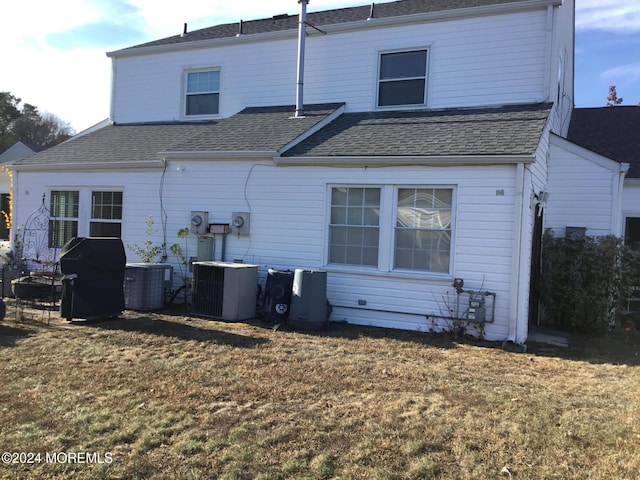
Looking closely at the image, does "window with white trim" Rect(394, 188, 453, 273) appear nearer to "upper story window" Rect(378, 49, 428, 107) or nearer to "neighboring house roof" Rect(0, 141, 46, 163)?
"upper story window" Rect(378, 49, 428, 107)

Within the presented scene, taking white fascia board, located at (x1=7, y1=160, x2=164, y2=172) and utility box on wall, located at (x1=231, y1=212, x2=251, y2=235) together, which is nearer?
utility box on wall, located at (x1=231, y1=212, x2=251, y2=235)

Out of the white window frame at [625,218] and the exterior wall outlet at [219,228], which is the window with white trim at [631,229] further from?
the exterior wall outlet at [219,228]

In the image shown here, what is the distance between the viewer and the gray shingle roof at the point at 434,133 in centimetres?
841

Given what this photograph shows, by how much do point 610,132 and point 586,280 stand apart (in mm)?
5907

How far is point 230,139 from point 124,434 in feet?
24.7

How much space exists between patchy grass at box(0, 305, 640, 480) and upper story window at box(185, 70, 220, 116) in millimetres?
7626

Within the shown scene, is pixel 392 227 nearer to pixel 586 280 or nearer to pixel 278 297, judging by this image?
pixel 278 297

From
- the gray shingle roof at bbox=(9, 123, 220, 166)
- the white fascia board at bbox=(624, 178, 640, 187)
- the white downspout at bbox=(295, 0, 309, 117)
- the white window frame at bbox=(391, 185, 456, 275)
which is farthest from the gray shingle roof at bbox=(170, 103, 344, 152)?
the white fascia board at bbox=(624, 178, 640, 187)

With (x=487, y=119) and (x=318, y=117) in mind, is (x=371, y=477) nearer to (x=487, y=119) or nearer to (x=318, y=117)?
(x=487, y=119)

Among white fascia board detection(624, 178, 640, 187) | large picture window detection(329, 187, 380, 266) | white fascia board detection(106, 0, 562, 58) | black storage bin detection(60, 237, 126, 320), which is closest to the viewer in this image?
black storage bin detection(60, 237, 126, 320)

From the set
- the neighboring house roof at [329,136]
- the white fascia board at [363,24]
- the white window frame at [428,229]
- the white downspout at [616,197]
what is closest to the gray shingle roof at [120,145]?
the neighboring house roof at [329,136]

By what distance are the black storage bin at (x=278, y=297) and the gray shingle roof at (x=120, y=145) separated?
423 centimetres

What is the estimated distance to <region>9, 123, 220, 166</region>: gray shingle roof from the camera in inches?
467

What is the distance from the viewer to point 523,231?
7895mm
